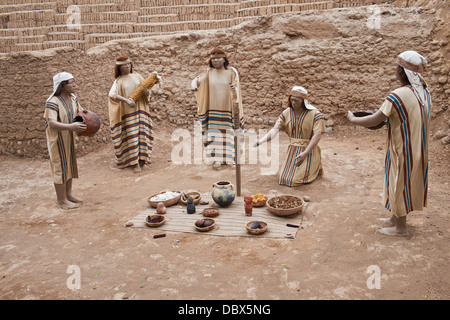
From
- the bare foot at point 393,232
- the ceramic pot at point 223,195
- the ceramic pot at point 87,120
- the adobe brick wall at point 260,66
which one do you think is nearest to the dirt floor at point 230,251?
the bare foot at point 393,232

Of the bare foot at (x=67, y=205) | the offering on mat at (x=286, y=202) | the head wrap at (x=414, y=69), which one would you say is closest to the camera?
the head wrap at (x=414, y=69)

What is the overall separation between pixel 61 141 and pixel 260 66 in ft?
16.4

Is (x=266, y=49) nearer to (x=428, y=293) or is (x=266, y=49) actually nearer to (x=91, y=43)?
(x=91, y=43)

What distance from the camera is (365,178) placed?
5.14m

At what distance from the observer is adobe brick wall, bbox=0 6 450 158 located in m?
7.25

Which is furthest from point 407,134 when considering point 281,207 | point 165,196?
point 165,196

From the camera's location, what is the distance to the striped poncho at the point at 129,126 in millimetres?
6051

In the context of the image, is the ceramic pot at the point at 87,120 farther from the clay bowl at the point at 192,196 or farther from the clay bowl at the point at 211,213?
the clay bowl at the point at 211,213

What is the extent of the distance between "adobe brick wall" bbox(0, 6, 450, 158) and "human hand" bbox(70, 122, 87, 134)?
10.3ft

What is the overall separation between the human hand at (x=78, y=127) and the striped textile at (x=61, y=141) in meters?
0.23

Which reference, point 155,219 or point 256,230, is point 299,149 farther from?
point 155,219
